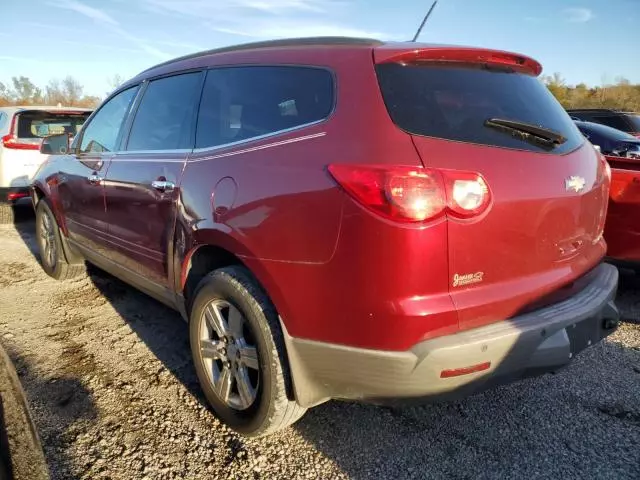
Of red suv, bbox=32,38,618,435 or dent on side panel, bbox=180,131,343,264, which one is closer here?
red suv, bbox=32,38,618,435

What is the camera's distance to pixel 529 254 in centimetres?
194

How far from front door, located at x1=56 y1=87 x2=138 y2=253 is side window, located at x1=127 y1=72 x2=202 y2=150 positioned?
29cm

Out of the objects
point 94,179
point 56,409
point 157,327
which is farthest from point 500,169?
point 94,179

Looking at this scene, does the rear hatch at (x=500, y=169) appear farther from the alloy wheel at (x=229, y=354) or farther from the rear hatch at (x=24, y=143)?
the rear hatch at (x=24, y=143)

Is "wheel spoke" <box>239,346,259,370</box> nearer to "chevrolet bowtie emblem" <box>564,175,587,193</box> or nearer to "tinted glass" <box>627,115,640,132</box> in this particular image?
"chevrolet bowtie emblem" <box>564,175,587,193</box>

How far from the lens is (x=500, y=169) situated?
6.01 feet

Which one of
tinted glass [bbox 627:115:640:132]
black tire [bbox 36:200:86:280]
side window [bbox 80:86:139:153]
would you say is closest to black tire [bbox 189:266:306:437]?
side window [bbox 80:86:139:153]

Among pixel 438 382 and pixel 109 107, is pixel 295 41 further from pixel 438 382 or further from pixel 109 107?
pixel 109 107

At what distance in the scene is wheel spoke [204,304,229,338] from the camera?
2.38 meters

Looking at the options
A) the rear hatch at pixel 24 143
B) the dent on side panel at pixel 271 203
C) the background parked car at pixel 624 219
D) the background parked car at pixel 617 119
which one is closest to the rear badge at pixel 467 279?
the dent on side panel at pixel 271 203

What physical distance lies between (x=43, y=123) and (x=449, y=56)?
22.5ft

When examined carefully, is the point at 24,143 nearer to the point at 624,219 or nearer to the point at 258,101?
the point at 258,101

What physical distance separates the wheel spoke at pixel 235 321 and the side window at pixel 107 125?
1.88 metres

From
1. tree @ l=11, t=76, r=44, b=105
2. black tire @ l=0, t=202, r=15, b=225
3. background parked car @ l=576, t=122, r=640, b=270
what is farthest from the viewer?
tree @ l=11, t=76, r=44, b=105
